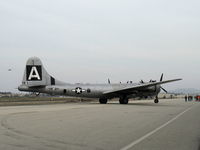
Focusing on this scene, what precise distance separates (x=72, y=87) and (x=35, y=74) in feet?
17.1

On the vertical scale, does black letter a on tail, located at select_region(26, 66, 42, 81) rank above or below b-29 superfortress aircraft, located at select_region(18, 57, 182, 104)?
above

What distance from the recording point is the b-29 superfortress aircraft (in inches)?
1257

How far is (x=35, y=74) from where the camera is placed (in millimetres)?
32219

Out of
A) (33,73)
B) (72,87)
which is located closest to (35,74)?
(33,73)

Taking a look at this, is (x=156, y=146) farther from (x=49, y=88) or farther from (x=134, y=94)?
(x=134, y=94)

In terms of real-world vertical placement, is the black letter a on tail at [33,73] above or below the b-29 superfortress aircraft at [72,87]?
above

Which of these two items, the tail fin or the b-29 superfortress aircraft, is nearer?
the tail fin

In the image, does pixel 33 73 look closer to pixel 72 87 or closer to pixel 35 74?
pixel 35 74

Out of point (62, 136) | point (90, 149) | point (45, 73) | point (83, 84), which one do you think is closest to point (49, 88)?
point (45, 73)

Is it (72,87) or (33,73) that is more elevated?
(33,73)

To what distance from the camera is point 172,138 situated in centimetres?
880

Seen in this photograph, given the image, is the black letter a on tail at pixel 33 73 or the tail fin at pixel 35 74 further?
the black letter a on tail at pixel 33 73

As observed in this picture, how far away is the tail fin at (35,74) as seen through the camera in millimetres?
31812

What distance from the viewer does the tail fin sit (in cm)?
3181
